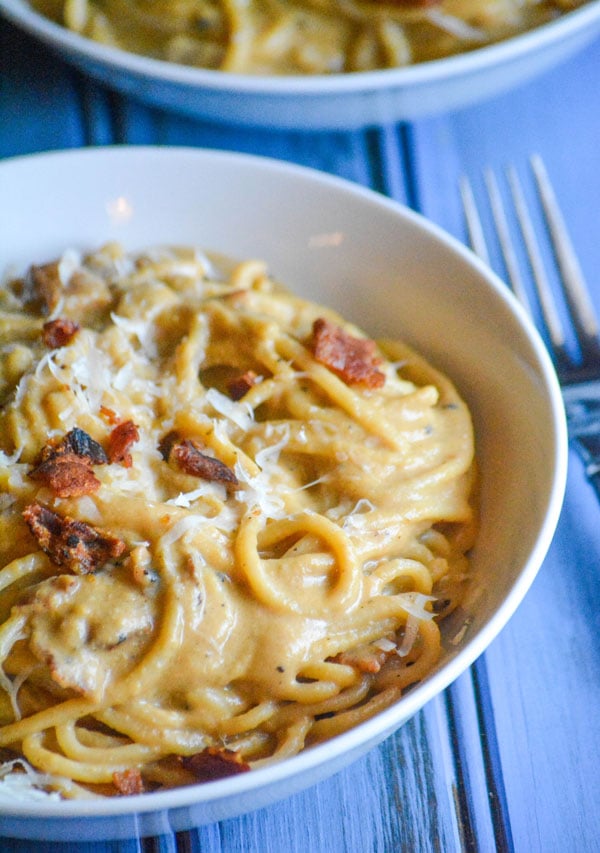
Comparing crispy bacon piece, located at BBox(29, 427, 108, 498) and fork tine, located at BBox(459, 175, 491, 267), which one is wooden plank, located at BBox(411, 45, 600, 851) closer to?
fork tine, located at BBox(459, 175, 491, 267)

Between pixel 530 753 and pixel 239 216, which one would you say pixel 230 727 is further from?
pixel 239 216

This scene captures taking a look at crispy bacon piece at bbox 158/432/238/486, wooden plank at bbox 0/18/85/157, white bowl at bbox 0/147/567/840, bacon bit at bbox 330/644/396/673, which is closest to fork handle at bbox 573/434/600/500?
white bowl at bbox 0/147/567/840

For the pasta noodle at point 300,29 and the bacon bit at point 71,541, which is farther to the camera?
the pasta noodle at point 300,29

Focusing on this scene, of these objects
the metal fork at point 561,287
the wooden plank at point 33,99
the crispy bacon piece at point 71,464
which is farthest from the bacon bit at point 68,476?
the wooden plank at point 33,99

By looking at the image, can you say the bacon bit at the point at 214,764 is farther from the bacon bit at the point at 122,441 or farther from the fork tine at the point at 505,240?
the fork tine at the point at 505,240

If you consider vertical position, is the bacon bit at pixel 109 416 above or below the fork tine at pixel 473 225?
above

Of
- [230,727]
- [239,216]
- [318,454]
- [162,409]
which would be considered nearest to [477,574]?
[318,454]
